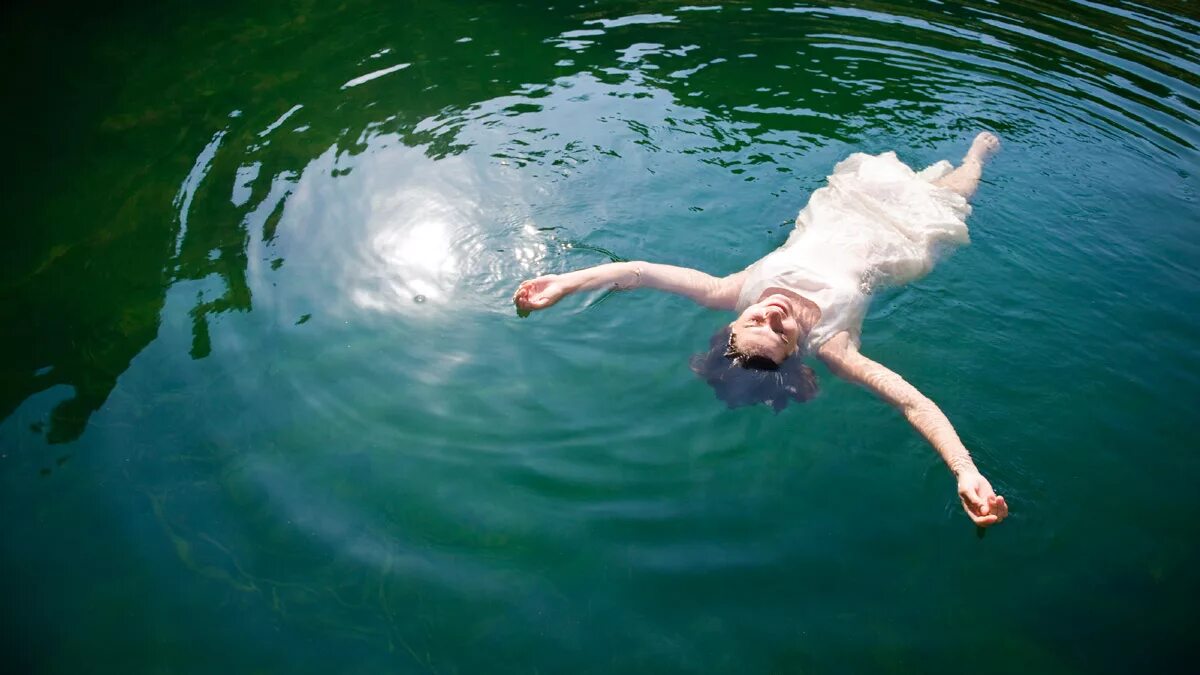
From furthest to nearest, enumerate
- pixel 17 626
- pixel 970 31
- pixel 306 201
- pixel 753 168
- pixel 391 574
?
1. pixel 970 31
2. pixel 753 168
3. pixel 306 201
4. pixel 391 574
5. pixel 17 626

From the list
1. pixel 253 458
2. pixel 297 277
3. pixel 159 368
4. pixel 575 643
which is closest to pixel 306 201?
pixel 297 277

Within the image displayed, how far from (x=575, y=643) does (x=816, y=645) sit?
101 centimetres

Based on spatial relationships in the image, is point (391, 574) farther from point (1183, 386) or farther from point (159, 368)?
point (1183, 386)

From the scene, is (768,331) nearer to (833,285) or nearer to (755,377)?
(755,377)

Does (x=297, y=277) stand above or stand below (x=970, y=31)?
below

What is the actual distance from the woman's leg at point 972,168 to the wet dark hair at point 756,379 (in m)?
2.61

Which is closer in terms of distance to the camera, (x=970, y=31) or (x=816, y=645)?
(x=816, y=645)

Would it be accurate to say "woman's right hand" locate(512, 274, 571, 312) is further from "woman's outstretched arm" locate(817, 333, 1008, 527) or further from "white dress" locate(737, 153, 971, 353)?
"woman's outstretched arm" locate(817, 333, 1008, 527)

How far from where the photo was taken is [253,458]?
360 centimetres

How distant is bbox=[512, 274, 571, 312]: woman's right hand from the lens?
13.6 ft

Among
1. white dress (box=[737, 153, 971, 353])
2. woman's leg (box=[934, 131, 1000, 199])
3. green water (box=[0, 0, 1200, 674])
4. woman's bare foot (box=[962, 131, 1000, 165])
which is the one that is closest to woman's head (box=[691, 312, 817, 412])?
green water (box=[0, 0, 1200, 674])

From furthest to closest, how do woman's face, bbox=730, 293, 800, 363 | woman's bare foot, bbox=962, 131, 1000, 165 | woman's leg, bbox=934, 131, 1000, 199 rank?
woman's bare foot, bbox=962, 131, 1000, 165, woman's leg, bbox=934, 131, 1000, 199, woman's face, bbox=730, 293, 800, 363

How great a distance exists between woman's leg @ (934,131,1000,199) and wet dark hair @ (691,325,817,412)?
2611mm

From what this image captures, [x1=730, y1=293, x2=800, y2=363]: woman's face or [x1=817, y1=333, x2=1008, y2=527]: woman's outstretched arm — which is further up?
[x1=730, y1=293, x2=800, y2=363]: woman's face
